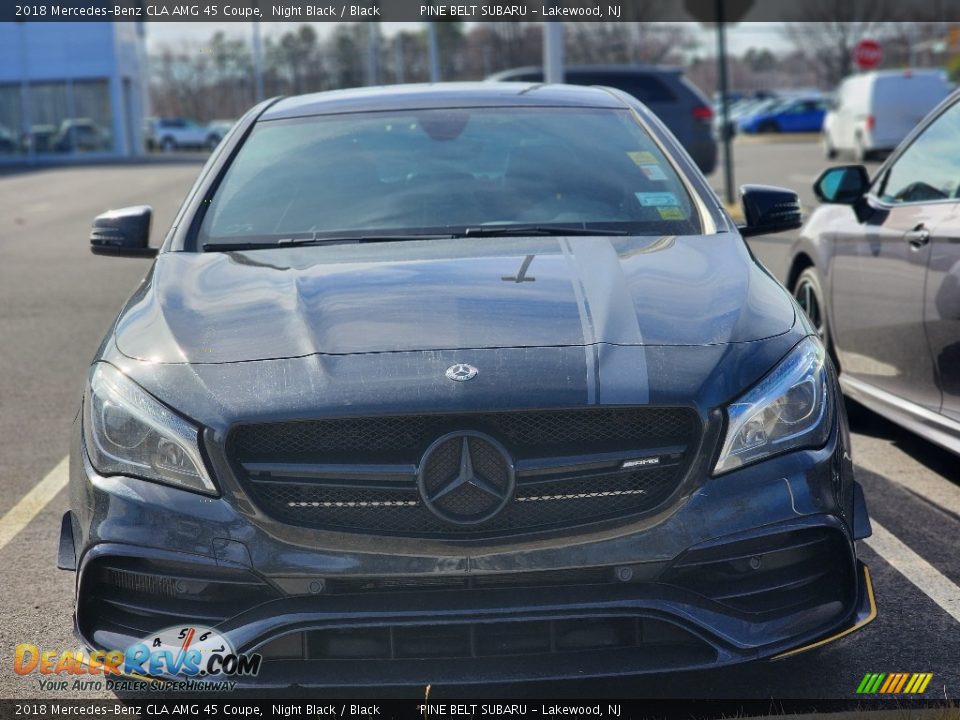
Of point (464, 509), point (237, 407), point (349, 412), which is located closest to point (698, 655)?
point (464, 509)

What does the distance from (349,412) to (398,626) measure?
1.52ft

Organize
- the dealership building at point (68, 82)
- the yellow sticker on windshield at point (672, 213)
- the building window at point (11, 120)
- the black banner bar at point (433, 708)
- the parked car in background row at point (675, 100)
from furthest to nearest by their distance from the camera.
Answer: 1. the dealership building at point (68, 82)
2. the building window at point (11, 120)
3. the parked car in background row at point (675, 100)
4. the yellow sticker on windshield at point (672, 213)
5. the black banner bar at point (433, 708)

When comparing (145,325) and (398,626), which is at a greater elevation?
(145,325)

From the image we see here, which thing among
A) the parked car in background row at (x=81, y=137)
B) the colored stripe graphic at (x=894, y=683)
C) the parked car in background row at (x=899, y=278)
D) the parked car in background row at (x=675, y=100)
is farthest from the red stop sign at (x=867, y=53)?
the parked car in background row at (x=81, y=137)

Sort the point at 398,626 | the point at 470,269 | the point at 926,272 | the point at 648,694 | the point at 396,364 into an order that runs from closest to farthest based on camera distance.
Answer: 1. the point at 398,626
2. the point at 396,364
3. the point at 648,694
4. the point at 470,269
5. the point at 926,272

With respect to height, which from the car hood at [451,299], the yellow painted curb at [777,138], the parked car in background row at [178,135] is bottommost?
the parked car in background row at [178,135]

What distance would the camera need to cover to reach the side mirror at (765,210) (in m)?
4.75

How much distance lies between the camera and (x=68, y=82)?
2438 inches

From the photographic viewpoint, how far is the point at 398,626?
2865 millimetres

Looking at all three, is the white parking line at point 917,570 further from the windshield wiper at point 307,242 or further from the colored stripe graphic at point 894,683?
the windshield wiper at point 307,242

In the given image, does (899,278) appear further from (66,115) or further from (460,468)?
(66,115)

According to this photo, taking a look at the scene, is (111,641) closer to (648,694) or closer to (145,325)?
(145,325)

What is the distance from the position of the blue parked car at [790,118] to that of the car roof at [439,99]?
5525 centimetres

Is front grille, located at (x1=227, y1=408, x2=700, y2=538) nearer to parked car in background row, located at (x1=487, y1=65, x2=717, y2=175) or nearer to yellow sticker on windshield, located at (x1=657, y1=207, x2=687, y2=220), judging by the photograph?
yellow sticker on windshield, located at (x1=657, y1=207, x2=687, y2=220)
